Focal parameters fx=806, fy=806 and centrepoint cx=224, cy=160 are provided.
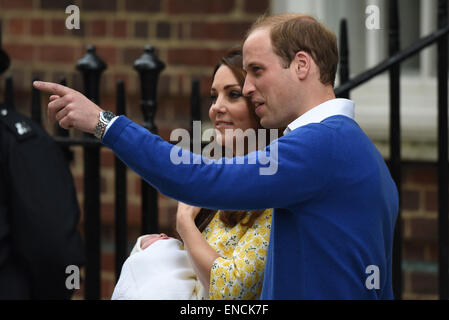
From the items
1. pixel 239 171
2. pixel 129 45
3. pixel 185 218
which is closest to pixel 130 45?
pixel 129 45

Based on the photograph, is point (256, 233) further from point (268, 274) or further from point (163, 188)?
point (163, 188)

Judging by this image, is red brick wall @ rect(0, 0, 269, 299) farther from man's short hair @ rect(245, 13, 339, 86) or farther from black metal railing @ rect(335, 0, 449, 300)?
man's short hair @ rect(245, 13, 339, 86)

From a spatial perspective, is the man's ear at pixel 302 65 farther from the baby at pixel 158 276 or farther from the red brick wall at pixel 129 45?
the red brick wall at pixel 129 45

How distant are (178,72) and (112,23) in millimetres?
498

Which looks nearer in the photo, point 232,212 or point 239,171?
point 239,171

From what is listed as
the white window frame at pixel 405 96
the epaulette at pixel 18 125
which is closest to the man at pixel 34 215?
the epaulette at pixel 18 125

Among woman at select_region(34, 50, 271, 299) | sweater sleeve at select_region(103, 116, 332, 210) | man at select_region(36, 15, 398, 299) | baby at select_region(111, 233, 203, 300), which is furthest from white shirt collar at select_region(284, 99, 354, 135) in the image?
baby at select_region(111, 233, 203, 300)

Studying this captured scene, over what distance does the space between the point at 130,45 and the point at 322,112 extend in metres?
2.92

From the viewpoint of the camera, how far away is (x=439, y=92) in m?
3.24

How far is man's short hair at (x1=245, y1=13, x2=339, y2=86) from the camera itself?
6.33 ft

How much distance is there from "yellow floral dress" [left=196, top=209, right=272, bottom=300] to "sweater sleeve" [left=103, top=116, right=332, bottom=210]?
291mm

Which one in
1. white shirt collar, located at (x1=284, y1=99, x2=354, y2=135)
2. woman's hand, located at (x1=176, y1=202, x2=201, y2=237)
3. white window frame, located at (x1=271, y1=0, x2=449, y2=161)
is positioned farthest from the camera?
white window frame, located at (x1=271, y1=0, x2=449, y2=161)

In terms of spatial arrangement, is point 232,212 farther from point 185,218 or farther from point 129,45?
point 129,45

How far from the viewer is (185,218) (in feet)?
7.18
